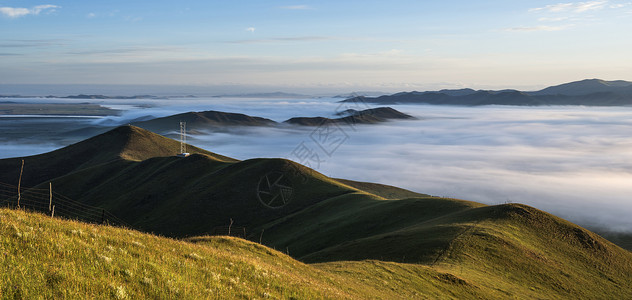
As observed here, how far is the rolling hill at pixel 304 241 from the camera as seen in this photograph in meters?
14.0

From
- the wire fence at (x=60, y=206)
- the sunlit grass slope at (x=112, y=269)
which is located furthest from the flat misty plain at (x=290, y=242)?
the wire fence at (x=60, y=206)

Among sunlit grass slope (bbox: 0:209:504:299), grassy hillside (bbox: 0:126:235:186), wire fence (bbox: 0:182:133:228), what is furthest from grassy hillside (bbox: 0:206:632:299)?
grassy hillside (bbox: 0:126:235:186)

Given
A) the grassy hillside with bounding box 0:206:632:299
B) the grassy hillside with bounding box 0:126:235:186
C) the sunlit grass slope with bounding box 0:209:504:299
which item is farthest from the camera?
the grassy hillside with bounding box 0:126:235:186

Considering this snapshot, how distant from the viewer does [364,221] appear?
7031cm

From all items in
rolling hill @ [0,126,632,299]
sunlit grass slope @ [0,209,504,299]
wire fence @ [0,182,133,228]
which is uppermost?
sunlit grass slope @ [0,209,504,299]

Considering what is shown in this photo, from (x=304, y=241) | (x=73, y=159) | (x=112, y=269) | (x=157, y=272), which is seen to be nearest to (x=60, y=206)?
(x=73, y=159)

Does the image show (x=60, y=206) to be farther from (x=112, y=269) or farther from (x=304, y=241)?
(x=112, y=269)

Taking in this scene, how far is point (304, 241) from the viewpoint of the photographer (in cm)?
6688

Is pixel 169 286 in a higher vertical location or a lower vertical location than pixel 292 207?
higher

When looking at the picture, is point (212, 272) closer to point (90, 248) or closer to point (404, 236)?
point (90, 248)

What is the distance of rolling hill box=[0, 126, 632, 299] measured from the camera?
14.0m

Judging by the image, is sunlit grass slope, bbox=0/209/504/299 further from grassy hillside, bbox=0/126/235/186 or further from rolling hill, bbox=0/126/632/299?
grassy hillside, bbox=0/126/235/186

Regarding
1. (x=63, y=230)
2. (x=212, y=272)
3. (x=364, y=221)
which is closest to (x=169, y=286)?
(x=212, y=272)

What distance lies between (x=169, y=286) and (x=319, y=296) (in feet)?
23.6
